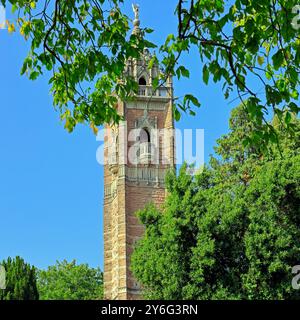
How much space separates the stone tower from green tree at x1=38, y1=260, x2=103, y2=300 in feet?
25.0

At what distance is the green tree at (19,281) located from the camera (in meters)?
32.6

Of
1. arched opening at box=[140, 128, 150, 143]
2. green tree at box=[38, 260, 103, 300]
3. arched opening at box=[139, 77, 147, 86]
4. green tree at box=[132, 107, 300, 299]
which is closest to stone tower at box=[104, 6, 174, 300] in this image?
arched opening at box=[140, 128, 150, 143]

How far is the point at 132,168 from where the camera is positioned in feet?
148

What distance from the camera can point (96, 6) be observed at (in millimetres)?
8961

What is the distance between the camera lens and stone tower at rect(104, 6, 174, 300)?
4347 cm

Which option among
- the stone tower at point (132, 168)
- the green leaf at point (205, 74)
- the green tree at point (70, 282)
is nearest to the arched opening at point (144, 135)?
the stone tower at point (132, 168)

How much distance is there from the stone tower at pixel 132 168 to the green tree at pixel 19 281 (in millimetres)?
9043

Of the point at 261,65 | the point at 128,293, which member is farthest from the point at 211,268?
the point at 128,293

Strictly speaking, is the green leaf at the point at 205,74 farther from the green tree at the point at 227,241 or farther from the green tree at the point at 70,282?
the green tree at the point at 70,282

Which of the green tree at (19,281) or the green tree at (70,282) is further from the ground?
the green tree at (70,282)

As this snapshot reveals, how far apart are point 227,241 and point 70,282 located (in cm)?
3034

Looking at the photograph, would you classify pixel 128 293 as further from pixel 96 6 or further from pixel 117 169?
pixel 96 6

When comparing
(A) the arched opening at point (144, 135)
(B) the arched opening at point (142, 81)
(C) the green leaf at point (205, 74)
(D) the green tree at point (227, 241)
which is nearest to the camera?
(C) the green leaf at point (205, 74)
